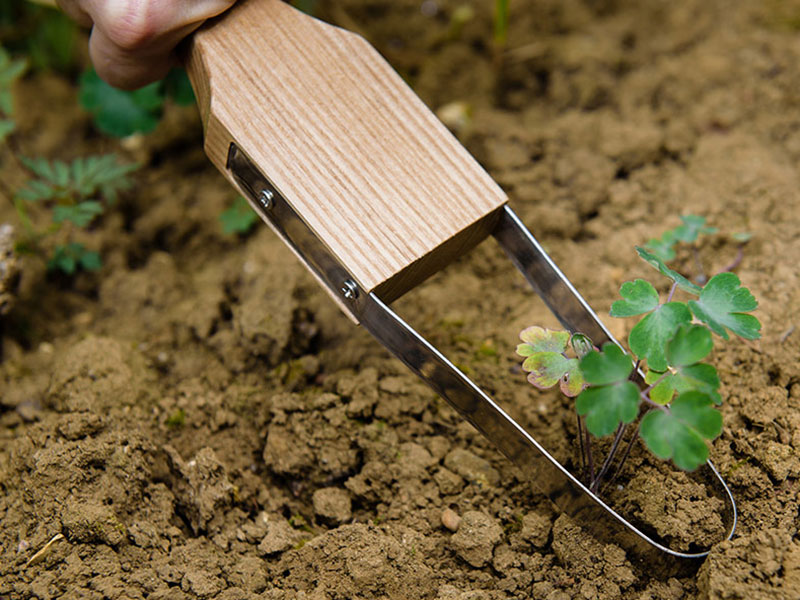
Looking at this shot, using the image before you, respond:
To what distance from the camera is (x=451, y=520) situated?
1.57 meters

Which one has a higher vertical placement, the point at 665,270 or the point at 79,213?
the point at 79,213

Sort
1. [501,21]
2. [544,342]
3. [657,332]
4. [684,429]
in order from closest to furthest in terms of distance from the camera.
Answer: [684,429] < [657,332] < [544,342] < [501,21]

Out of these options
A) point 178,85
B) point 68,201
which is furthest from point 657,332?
point 68,201

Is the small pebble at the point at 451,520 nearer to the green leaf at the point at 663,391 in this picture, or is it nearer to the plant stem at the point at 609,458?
the plant stem at the point at 609,458

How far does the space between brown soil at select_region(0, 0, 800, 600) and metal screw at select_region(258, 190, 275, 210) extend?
17.9 inches

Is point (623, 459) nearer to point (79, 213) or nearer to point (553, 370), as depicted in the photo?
point (553, 370)

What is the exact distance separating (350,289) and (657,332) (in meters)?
0.57

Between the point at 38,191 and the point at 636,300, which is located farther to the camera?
the point at 38,191

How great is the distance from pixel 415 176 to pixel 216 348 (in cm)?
77

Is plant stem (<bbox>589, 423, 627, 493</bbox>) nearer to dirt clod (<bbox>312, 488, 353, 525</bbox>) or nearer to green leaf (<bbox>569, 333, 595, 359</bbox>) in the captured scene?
green leaf (<bbox>569, 333, 595, 359</bbox>)

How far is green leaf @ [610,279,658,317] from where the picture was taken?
54.6 inches

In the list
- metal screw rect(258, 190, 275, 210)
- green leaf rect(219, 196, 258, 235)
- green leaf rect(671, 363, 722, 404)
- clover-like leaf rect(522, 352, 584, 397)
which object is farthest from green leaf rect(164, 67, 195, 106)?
green leaf rect(671, 363, 722, 404)

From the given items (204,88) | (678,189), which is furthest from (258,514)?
(678,189)

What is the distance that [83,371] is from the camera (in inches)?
70.6
